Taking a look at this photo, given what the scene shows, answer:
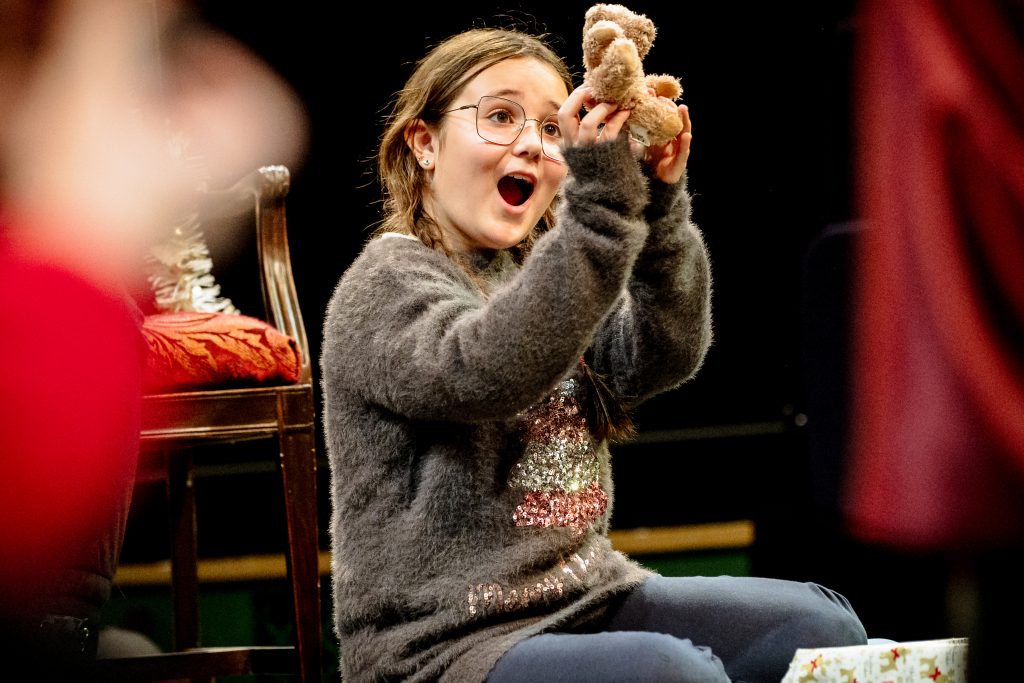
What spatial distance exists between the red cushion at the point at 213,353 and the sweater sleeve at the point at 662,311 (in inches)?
21.4

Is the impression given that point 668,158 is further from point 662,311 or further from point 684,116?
point 662,311

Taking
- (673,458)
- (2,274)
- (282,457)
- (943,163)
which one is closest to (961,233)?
(943,163)

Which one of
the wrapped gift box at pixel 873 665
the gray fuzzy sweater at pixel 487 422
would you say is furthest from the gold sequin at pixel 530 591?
the wrapped gift box at pixel 873 665

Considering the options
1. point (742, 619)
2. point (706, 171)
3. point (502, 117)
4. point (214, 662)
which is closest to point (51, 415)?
point (502, 117)

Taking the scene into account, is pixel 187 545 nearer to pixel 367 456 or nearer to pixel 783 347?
pixel 367 456

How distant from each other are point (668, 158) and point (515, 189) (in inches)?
7.9

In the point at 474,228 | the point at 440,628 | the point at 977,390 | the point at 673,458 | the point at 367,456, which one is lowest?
the point at 673,458

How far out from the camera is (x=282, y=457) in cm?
157

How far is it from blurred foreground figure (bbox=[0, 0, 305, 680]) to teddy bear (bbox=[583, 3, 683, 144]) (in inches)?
14.9

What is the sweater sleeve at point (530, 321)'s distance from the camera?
0.97 meters

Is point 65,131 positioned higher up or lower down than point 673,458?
higher up

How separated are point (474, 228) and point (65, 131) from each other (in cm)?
47

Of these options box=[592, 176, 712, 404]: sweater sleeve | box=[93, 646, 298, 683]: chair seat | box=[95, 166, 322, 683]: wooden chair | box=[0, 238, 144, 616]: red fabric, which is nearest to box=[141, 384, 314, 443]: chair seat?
box=[95, 166, 322, 683]: wooden chair

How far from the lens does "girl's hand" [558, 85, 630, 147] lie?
A: 98 cm
